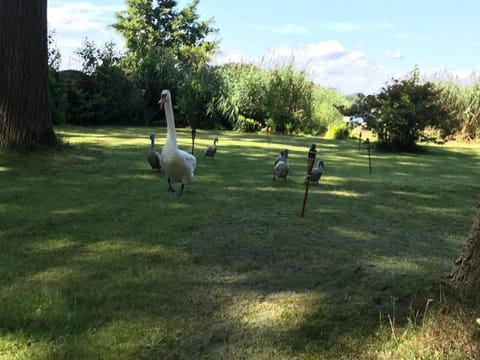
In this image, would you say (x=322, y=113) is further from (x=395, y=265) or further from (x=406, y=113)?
(x=395, y=265)

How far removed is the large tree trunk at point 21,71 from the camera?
321 inches

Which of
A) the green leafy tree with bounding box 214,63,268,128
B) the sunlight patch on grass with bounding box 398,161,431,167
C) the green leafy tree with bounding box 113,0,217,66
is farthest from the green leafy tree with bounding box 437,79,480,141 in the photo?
the green leafy tree with bounding box 113,0,217,66

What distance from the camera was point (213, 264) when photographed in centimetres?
387

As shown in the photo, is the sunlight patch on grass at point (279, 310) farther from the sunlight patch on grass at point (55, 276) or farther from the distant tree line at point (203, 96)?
the distant tree line at point (203, 96)

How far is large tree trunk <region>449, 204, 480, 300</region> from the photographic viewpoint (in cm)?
261

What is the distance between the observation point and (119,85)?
66.0 ft

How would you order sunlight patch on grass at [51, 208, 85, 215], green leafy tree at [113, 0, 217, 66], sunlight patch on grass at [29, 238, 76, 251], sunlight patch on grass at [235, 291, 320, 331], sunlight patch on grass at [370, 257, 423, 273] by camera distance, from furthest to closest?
green leafy tree at [113, 0, 217, 66] → sunlight patch on grass at [51, 208, 85, 215] → sunlight patch on grass at [29, 238, 76, 251] → sunlight patch on grass at [370, 257, 423, 273] → sunlight patch on grass at [235, 291, 320, 331]

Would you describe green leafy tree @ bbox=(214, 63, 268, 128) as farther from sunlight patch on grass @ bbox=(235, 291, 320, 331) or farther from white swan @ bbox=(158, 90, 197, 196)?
sunlight patch on grass @ bbox=(235, 291, 320, 331)

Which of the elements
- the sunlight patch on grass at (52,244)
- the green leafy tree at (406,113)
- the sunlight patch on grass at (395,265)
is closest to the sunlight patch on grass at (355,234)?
the sunlight patch on grass at (395,265)

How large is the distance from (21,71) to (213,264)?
6.03m

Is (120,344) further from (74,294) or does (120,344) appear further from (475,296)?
(475,296)

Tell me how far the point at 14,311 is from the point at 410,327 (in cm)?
225

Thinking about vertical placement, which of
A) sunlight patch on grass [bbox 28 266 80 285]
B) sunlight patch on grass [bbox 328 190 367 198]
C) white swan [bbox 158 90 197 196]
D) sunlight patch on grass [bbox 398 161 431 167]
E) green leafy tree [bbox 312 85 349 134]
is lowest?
sunlight patch on grass [bbox 28 266 80 285]

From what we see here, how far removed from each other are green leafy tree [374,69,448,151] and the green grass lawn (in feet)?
20.8
